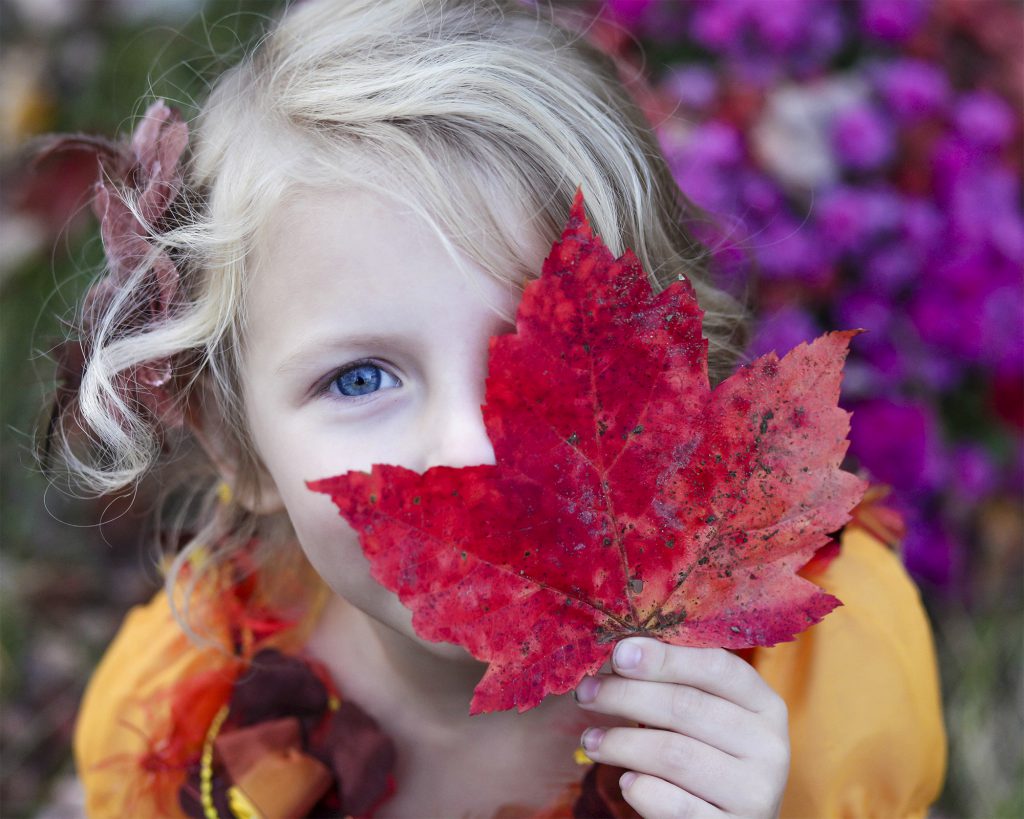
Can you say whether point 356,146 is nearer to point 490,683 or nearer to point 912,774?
point 490,683

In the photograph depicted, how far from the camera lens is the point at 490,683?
665 mm

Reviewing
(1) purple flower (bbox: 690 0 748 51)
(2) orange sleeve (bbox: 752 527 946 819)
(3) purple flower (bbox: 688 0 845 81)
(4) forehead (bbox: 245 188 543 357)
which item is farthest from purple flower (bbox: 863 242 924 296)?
(4) forehead (bbox: 245 188 543 357)

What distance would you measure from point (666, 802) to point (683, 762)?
0.03 metres

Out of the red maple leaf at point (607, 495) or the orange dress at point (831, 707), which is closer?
the red maple leaf at point (607, 495)

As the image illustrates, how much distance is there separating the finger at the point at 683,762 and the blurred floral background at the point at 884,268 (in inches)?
40.5

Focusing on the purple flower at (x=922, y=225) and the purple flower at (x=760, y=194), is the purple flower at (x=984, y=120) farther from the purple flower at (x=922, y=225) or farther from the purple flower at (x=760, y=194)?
the purple flower at (x=760, y=194)

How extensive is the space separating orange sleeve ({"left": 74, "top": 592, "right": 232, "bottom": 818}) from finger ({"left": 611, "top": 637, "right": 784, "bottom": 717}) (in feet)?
2.47

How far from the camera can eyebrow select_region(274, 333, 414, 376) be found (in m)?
0.82

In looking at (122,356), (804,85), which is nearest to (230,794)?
(122,356)

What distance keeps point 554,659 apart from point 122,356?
1.94 ft

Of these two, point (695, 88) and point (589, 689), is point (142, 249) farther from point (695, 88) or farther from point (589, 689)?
point (695, 88)

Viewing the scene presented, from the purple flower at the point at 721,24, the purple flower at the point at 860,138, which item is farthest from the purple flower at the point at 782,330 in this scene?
the purple flower at the point at 721,24

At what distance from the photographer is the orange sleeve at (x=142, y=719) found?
121 cm

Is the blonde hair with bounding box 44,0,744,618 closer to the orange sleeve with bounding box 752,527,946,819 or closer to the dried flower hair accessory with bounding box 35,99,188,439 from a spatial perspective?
the dried flower hair accessory with bounding box 35,99,188,439
